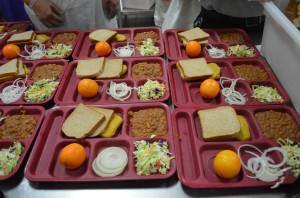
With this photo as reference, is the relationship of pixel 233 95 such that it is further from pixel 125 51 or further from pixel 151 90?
pixel 125 51

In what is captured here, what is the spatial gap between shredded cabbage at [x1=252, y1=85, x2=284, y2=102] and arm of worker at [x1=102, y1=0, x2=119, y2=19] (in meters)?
1.85

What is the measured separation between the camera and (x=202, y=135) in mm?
1456

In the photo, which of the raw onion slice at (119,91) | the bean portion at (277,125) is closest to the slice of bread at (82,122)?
the raw onion slice at (119,91)

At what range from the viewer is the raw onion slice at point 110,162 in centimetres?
128

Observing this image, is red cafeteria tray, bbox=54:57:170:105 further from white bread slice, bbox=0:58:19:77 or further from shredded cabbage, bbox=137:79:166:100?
white bread slice, bbox=0:58:19:77

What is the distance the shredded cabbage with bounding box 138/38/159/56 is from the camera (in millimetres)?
2074

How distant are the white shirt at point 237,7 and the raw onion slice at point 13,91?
5.34 ft

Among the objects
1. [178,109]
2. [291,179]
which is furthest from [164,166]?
[291,179]

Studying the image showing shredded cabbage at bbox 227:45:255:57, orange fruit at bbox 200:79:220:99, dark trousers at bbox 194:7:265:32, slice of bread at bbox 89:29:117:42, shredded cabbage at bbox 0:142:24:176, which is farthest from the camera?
dark trousers at bbox 194:7:265:32

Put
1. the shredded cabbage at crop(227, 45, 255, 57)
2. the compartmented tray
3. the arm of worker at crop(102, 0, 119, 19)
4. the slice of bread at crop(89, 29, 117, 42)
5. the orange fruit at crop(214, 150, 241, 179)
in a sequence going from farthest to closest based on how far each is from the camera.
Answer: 1. the arm of worker at crop(102, 0, 119, 19)
2. the compartmented tray
3. the slice of bread at crop(89, 29, 117, 42)
4. the shredded cabbage at crop(227, 45, 255, 57)
5. the orange fruit at crop(214, 150, 241, 179)

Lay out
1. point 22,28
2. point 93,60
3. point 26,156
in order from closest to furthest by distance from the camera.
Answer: point 26,156, point 93,60, point 22,28

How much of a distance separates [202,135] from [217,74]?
1.80 feet

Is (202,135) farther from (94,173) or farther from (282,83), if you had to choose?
(282,83)

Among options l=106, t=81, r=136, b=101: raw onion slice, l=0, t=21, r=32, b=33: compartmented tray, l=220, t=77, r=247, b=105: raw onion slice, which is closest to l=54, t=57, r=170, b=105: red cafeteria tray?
l=106, t=81, r=136, b=101: raw onion slice
